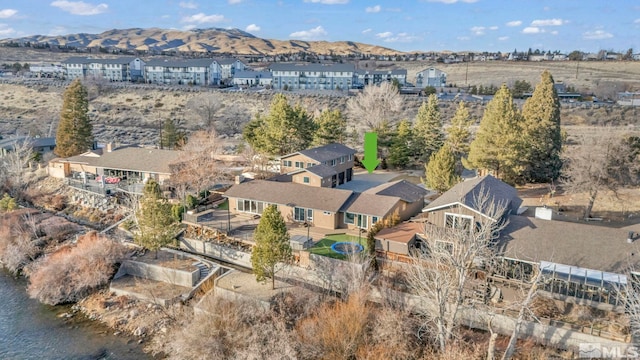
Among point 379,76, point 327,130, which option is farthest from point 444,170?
point 379,76

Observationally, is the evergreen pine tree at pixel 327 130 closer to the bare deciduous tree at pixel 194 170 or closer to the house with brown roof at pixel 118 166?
the bare deciduous tree at pixel 194 170

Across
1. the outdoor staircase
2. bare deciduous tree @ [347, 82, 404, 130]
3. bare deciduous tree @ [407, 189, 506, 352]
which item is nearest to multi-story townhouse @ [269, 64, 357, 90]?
bare deciduous tree @ [347, 82, 404, 130]

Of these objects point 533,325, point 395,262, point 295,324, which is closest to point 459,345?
point 533,325

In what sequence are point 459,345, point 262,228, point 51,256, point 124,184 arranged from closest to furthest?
point 459,345
point 262,228
point 51,256
point 124,184

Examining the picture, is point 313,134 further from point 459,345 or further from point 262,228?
point 459,345

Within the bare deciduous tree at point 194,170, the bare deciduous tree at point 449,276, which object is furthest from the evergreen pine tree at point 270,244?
the bare deciduous tree at point 194,170

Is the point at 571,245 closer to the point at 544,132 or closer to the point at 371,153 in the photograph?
the point at 544,132
